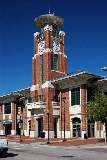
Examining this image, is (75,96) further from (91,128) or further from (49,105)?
(91,128)

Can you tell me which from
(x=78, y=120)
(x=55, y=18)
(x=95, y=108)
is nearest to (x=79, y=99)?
(x=78, y=120)

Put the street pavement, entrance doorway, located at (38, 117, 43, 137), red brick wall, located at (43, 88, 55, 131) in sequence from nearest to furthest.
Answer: the street pavement, red brick wall, located at (43, 88, 55, 131), entrance doorway, located at (38, 117, 43, 137)

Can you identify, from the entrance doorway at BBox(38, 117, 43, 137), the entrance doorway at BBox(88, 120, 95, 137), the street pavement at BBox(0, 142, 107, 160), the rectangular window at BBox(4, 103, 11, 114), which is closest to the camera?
the street pavement at BBox(0, 142, 107, 160)

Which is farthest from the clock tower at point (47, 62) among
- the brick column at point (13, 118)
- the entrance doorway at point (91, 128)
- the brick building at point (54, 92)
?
the brick column at point (13, 118)

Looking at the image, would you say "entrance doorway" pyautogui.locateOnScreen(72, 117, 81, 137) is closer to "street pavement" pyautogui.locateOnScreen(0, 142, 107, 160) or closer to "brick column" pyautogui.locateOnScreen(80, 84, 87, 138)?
"brick column" pyautogui.locateOnScreen(80, 84, 87, 138)

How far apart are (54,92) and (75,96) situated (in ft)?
17.1

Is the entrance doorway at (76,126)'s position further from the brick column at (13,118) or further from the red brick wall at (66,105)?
the brick column at (13,118)

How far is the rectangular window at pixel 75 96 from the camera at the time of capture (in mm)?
59037

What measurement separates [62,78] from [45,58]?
5.84 metres

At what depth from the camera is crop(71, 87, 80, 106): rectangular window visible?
59037 millimetres

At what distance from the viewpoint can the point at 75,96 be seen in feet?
196

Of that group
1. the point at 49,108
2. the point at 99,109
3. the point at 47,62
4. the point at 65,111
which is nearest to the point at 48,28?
the point at 47,62

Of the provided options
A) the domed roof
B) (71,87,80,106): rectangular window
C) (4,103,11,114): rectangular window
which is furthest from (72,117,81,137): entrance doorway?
(4,103,11,114): rectangular window

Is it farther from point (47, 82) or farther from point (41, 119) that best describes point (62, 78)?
point (41, 119)
